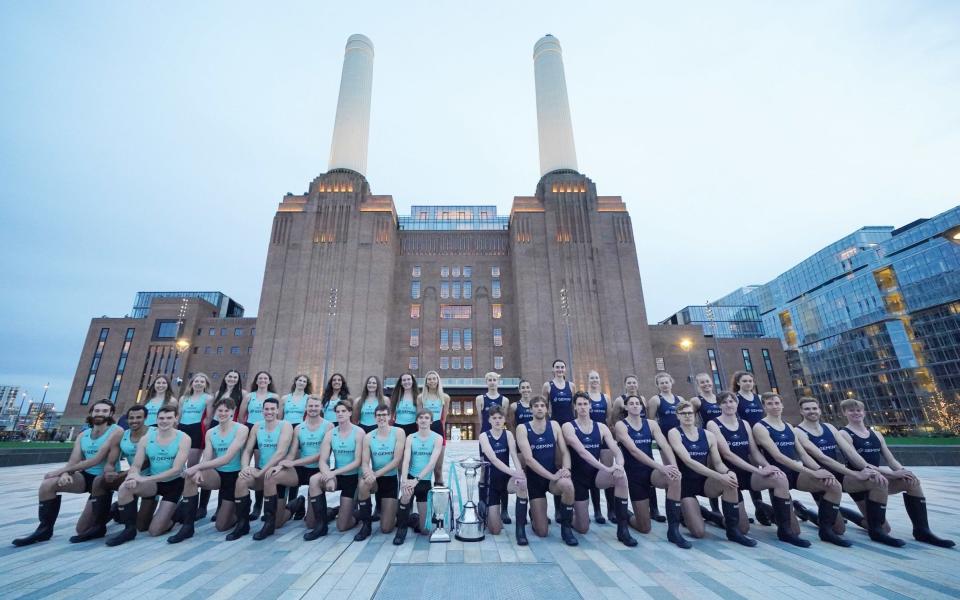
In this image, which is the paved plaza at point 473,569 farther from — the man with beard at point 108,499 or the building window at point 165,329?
the building window at point 165,329

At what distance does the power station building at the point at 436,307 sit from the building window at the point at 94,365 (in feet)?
0.65

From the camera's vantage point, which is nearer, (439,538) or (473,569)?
(473,569)

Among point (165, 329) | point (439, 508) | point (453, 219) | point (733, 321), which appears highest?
point (453, 219)

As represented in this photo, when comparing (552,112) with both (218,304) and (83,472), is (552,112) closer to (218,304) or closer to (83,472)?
(218,304)

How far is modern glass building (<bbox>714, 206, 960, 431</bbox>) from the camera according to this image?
174 feet

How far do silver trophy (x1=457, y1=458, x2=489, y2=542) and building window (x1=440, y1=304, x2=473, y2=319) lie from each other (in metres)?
45.9

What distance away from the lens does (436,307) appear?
5322 cm

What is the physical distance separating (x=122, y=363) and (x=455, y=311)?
56.1 meters

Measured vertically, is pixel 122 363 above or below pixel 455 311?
below

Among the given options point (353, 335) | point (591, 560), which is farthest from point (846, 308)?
point (591, 560)

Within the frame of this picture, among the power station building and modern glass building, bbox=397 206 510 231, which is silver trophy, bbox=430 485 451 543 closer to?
the power station building

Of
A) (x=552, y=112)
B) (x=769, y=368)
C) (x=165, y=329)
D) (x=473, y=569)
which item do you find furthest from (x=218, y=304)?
(x=769, y=368)

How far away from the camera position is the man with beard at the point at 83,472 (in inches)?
259

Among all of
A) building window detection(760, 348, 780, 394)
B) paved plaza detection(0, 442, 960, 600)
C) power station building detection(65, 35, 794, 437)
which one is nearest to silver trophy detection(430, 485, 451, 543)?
paved plaza detection(0, 442, 960, 600)
